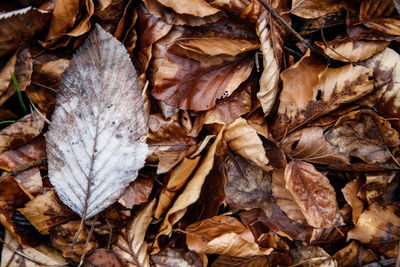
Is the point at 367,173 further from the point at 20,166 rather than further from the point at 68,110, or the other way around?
the point at 20,166

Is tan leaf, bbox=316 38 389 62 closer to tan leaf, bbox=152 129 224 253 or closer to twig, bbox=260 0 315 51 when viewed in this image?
twig, bbox=260 0 315 51

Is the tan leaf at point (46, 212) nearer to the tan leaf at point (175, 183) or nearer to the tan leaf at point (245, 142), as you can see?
the tan leaf at point (175, 183)

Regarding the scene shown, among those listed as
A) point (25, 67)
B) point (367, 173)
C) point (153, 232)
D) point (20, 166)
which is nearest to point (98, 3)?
point (25, 67)

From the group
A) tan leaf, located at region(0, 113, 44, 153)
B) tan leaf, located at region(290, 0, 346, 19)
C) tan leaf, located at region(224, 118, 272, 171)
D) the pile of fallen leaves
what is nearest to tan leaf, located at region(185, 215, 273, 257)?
the pile of fallen leaves

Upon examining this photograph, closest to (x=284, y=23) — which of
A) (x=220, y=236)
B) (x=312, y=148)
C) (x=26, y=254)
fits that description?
(x=312, y=148)

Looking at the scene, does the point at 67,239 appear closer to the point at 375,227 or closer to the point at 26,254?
the point at 26,254
